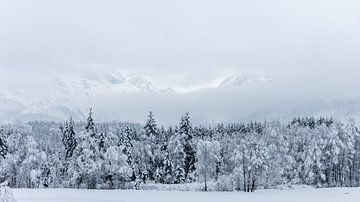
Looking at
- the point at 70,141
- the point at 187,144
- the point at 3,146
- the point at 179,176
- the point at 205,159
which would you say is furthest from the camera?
the point at 187,144

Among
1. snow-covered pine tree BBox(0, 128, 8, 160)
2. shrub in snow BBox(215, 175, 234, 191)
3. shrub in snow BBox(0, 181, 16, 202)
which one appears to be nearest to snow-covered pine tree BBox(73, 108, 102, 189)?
snow-covered pine tree BBox(0, 128, 8, 160)

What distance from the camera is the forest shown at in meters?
81.2

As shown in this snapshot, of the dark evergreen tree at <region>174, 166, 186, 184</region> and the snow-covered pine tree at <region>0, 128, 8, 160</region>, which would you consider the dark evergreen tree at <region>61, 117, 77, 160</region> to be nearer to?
the snow-covered pine tree at <region>0, 128, 8, 160</region>

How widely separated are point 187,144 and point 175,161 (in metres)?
4.57

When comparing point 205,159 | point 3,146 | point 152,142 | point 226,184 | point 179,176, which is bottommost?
point 226,184

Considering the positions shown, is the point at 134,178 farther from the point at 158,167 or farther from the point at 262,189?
the point at 262,189

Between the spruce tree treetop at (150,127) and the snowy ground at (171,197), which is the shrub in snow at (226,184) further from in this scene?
the spruce tree treetop at (150,127)

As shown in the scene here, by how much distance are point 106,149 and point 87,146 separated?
17.2 feet

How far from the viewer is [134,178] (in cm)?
8844

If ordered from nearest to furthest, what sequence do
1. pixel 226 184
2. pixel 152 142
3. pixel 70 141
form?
1. pixel 226 184
2. pixel 70 141
3. pixel 152 142

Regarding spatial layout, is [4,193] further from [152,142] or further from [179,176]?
[152,142]

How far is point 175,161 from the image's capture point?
10088cm

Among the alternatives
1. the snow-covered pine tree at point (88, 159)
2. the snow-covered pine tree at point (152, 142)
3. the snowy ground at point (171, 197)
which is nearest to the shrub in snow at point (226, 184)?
the snowy ground at point (171, 197)

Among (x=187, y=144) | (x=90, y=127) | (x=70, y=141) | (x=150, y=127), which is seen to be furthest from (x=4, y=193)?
(x=150, y=127)
